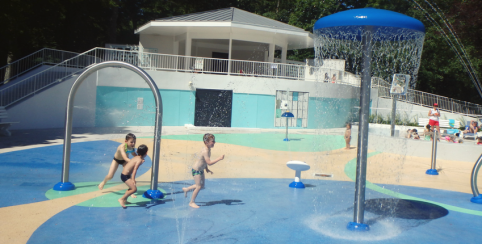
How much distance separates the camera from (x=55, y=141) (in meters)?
13.9

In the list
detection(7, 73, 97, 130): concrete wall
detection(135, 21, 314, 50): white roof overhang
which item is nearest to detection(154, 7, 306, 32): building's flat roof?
detection(135, 21, 314, 50): white roof overhang

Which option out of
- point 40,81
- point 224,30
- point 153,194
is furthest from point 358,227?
point 224,30

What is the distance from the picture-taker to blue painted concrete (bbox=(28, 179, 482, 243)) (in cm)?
530

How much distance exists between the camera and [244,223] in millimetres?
5941

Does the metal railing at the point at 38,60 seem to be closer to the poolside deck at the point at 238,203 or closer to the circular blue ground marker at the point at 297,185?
the poolside deck at the point at 238,203

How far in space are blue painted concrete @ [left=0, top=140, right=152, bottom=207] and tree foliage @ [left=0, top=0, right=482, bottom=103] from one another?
33.3ft

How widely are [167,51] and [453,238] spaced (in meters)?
24.6

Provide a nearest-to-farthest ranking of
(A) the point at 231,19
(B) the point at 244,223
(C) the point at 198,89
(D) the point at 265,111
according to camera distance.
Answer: (B) the point at 244,223, (C) the point at 198,89, (D) the point at 265,111, (A) the point at 231,19

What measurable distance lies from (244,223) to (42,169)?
576 cm

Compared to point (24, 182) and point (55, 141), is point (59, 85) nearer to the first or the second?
point (55, 141)

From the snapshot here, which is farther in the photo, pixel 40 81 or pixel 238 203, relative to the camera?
pixel 40 81

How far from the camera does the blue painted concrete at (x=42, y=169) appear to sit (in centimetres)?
723

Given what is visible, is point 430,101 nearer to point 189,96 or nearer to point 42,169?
point 189,96

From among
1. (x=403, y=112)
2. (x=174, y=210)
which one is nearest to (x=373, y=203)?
(x=174, y=210)
